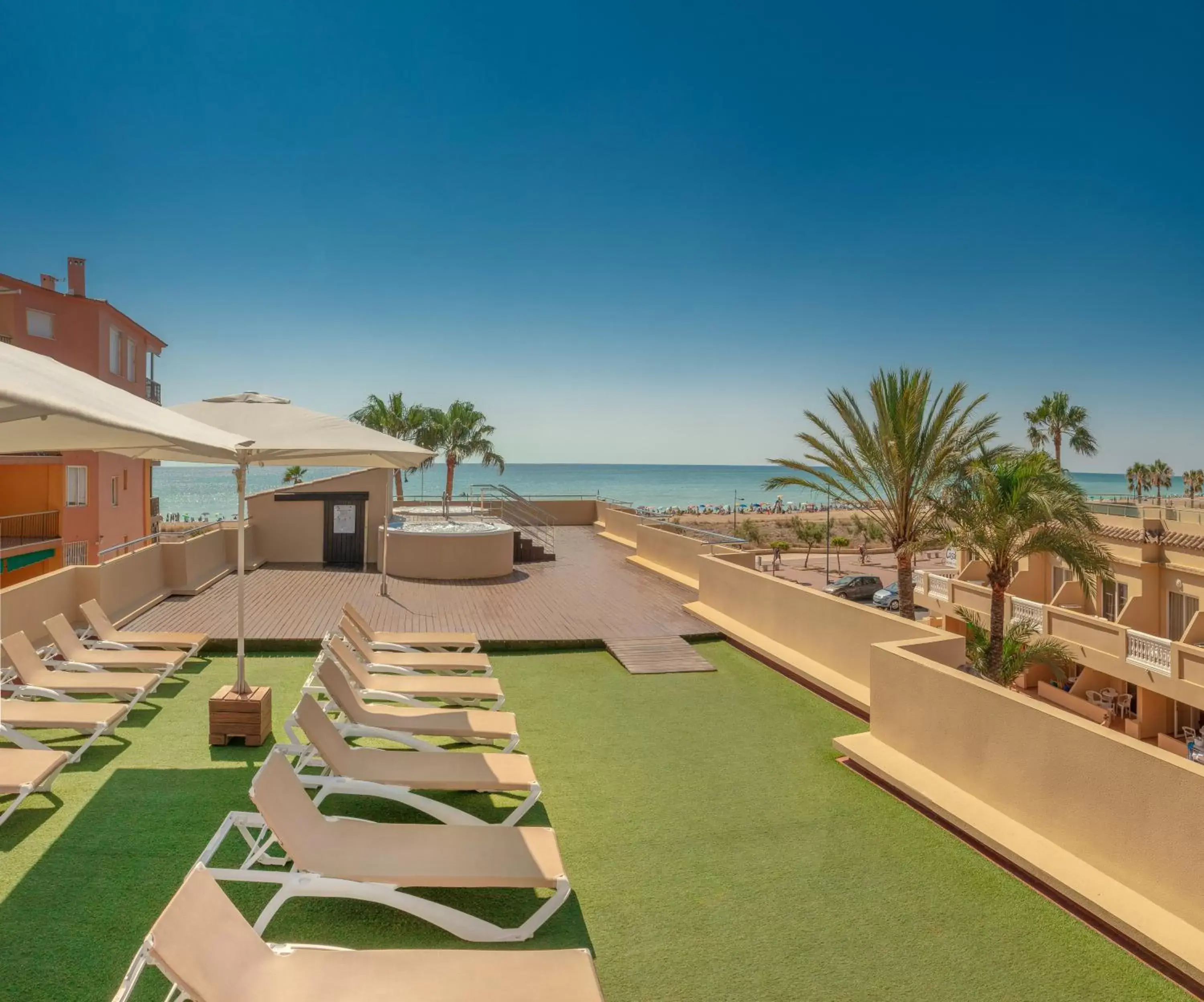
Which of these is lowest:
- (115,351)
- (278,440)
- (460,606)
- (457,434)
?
(460,606)

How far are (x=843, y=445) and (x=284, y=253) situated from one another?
21658mm

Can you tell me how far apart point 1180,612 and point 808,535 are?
29876mm

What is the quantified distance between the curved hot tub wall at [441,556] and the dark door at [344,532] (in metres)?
1.65

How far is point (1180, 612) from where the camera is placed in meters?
20.6

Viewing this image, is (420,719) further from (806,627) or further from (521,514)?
(521,514)

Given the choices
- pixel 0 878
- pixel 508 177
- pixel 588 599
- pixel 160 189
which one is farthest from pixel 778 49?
pixel 0 878

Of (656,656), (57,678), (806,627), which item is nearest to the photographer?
(57,678)

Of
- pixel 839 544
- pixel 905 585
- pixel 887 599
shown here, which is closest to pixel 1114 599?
pixel 887 599

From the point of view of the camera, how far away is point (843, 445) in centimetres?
1152

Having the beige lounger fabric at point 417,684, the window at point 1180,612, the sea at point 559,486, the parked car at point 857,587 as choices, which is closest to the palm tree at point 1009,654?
the beige lounger fabric at point 417,684

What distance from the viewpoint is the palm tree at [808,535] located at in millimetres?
48281

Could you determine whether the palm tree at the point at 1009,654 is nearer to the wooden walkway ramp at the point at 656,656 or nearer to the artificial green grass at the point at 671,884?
the wooden walkway ramp at the point at 656,656

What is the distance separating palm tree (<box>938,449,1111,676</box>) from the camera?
10.4 m

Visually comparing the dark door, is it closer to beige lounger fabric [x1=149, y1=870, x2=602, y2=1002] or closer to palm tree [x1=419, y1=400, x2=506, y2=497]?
beige lounger fabric [x1=149, y1=870, x2=602, y2=1002]
